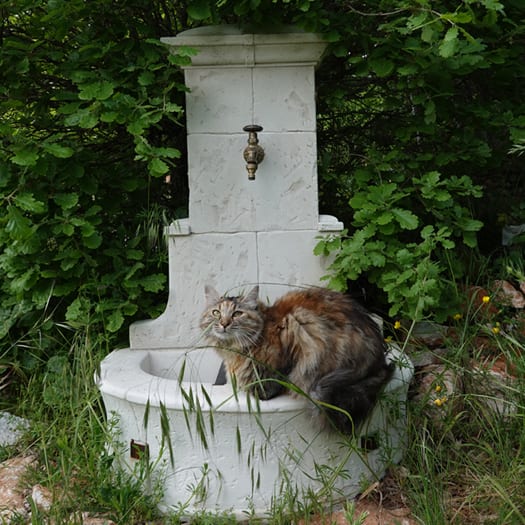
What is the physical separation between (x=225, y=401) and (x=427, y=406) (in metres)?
1.12

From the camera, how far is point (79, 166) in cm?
353

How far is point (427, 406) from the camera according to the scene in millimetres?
3148

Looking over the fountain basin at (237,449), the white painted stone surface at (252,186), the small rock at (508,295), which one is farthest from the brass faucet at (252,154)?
the small rock at (508,295)

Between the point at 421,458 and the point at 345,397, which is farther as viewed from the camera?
the point at 421,458

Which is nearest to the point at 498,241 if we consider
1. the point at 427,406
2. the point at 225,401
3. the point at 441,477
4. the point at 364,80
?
the point at 364,80

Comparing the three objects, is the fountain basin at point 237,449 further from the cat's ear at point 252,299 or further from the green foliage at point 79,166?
the green foliage at point 79,166

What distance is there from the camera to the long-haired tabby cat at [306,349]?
2.72m

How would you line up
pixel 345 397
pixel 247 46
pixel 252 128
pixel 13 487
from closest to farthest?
pixel 345 397 → pixel 13 487 → pixel 252 128 → pixel 247 46

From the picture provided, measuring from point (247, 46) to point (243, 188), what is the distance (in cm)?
78

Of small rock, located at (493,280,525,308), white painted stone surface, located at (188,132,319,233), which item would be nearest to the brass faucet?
white painted stone surface, located at (188,132,319,233)

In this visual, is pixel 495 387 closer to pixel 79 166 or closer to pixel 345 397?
pixel 345 397

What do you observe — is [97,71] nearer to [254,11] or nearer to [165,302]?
[254,11]

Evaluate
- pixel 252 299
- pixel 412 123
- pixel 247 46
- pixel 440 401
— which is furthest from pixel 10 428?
pixel 412 123

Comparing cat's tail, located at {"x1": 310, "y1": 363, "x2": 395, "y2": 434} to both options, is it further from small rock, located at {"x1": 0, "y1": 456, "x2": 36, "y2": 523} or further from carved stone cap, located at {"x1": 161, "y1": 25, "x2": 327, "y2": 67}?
carved stone cap, located at {"x1": 161, "y1": 25, "x2": 327, "y2": 67}
